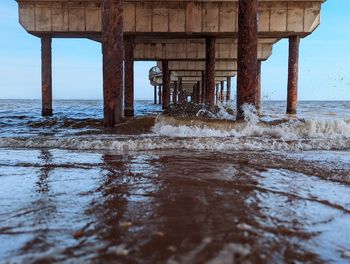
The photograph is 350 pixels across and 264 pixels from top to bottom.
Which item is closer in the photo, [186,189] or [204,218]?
[204,218]

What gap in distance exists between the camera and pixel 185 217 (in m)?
2.43

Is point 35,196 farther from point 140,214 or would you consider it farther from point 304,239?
point 304,239

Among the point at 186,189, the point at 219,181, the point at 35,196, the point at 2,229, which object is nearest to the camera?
the point at 2,229

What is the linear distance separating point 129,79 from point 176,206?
1438 cm

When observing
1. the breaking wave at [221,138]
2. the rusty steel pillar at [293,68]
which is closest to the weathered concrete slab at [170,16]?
Result: the rusty steel pillar at [293,68]

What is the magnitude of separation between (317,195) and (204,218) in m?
1.10

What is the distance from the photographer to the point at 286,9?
15.6 metres

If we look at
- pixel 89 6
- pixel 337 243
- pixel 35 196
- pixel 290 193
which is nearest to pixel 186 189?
pixel 290 193

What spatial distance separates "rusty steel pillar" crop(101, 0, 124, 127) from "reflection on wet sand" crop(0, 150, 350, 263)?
4843 mm

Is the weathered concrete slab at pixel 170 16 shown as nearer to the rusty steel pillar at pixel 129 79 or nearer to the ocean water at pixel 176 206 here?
the rusty steel pillar at pixel 129 79

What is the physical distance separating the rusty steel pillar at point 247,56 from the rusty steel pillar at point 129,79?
787cm

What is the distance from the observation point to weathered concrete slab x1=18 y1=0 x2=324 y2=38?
15.5 meters

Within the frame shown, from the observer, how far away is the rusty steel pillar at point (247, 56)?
9.18 meters

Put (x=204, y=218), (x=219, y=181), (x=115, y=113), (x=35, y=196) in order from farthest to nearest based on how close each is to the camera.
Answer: (x=115, y=113) → (x=219, y=181) → (x=35, y=196) → (x=204, y=218)
